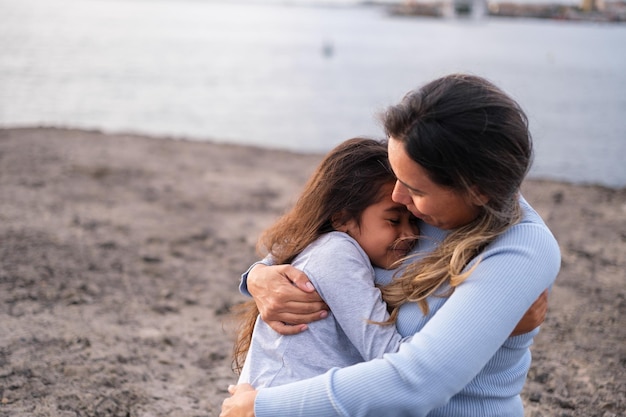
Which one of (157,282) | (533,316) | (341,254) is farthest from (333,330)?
(157,282)

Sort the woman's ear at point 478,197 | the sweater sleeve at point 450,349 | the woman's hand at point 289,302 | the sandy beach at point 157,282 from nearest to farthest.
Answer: the sweater sleeve at point 450,349 → the woman's ear at point 478,197 → the woman's hand at point 289,302 → the sandy beach at point 157,282

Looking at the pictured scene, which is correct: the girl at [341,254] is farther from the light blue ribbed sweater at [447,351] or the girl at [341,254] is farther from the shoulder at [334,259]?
the light blue ribbed sweater at [447,351]

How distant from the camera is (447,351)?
1.80 m

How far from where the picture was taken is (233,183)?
9.36 meters

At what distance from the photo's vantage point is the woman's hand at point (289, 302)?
2.20 m

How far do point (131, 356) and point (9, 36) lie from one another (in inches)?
1990

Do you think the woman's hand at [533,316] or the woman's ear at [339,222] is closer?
the woman's hand at [533,316]

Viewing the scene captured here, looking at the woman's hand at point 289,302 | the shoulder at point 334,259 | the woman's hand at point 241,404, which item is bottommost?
the woman's hand at point 241,404

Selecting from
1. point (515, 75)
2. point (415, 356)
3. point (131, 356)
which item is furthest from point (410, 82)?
point (415, 356)

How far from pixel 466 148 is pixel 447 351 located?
532 mm

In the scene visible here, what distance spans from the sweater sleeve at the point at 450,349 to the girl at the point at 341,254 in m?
0.20

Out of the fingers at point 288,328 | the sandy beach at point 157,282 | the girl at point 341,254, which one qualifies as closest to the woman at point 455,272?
the girl at point 341,254

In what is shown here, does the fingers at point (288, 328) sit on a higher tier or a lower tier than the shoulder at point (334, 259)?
lower

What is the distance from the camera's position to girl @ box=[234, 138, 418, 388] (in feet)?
7.00
